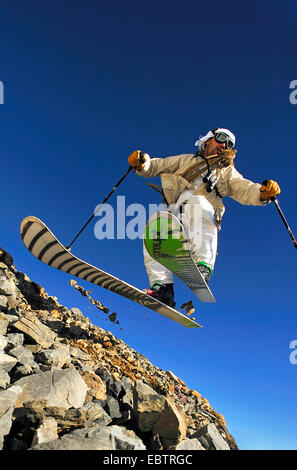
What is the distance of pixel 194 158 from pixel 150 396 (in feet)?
17.6

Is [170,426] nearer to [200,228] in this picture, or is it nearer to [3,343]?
[3,343]

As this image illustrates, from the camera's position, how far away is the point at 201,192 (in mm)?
6551

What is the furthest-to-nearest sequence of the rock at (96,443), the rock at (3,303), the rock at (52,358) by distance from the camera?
the rock at (3,303) → the rock at (52,358) → the rock at (96,443)

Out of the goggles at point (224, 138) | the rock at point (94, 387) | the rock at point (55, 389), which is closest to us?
the rock at point (55, 389)

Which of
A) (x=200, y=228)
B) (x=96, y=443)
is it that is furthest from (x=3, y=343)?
(x=200, y=228)

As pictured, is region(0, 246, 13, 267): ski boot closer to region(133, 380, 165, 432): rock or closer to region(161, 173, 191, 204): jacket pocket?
region(161, 173, 191, 204): jacket pocket

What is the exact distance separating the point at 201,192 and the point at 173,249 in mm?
1589

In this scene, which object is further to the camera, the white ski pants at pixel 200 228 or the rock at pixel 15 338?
the white ski pants at pixel 200 228

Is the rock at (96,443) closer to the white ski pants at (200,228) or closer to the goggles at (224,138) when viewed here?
the white ski pants at (200,228)

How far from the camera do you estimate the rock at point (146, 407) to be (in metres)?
3.08

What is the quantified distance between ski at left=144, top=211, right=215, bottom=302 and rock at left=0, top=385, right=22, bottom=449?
12.9ft

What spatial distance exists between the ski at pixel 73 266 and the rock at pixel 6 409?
4.19m

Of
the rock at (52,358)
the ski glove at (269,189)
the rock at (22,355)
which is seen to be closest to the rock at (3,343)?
the rock at (22,355)
